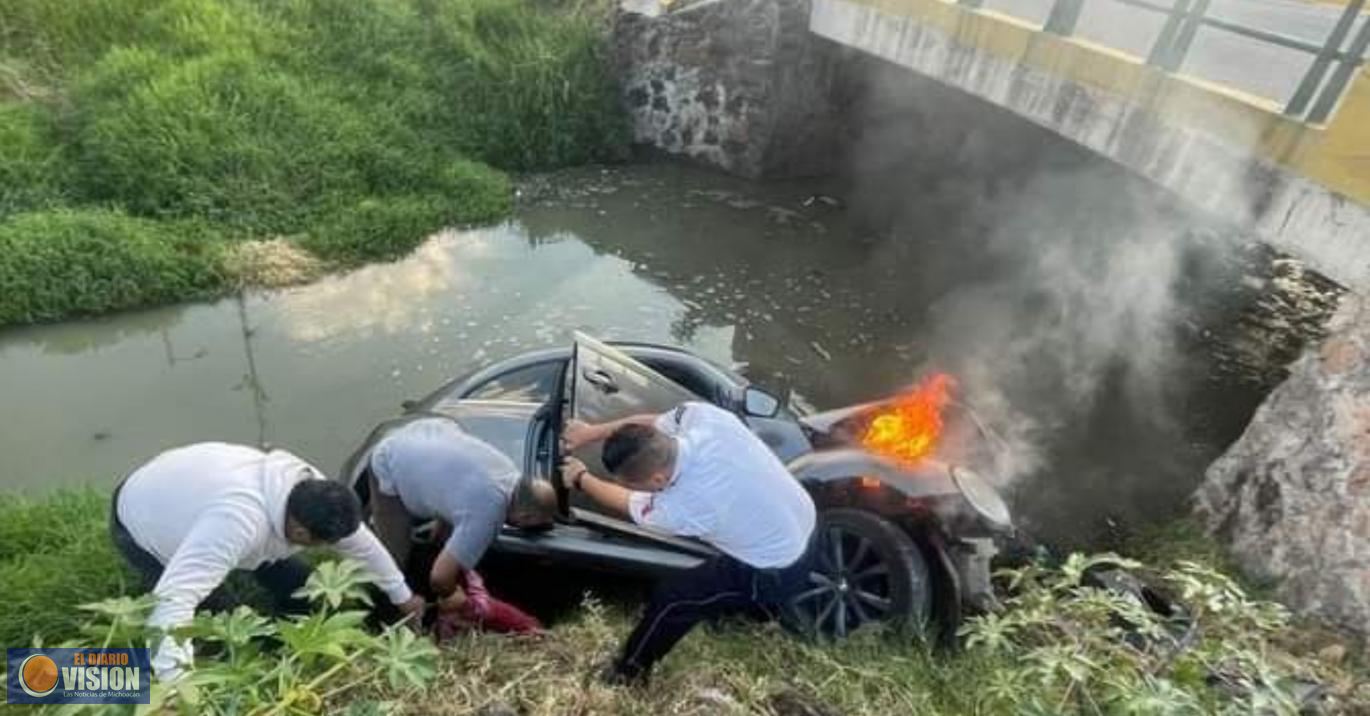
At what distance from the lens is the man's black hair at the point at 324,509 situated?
286cm

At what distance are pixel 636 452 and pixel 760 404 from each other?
5.54ft

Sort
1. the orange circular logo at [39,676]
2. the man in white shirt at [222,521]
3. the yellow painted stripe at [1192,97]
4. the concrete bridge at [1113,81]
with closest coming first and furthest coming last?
the orange circular logo at [39,676], the man in white shirt at [222,521], the yellow painted stripe at [1192,97], the concrete bridge at [1113,81]

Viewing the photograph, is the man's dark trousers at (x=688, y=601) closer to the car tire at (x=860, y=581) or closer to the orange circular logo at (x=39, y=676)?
the car tire at (x=860, y=581)

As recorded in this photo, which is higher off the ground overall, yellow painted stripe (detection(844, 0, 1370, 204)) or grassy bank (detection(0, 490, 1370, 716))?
yellow painted stripe (detection(844, 0, 1370, 204))

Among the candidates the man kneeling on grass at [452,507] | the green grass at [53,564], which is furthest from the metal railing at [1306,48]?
the green grass at [53,564]

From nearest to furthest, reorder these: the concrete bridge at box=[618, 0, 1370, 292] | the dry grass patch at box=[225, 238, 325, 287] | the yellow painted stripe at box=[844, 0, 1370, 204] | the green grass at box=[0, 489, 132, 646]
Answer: the green grass at box=[0, 489, 132, 646] → the yellow painted stripe at box=[844, 0, 1370, 204] → the concrete bridge at box=[618, 0, 1370, 292] → the dry grass patch at box=[225, 238, 325, 287]

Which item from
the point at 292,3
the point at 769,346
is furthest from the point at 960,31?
the point at 292,3

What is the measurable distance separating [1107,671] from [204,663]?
110 inches

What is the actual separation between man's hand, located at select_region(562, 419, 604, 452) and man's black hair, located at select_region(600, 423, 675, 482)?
27.3 inches

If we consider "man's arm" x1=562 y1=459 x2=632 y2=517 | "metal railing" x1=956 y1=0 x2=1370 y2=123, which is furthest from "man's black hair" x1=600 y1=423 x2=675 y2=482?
"metal railing" x1=956 y1=0 x2=1370 y2=123

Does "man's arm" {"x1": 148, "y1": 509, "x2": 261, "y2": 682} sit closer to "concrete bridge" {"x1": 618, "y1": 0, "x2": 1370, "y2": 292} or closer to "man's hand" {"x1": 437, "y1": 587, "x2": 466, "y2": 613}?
"man's hand" {"x1": 437, "y1": 587, "x2": 466, "y2": 613}

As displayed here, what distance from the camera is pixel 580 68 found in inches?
432

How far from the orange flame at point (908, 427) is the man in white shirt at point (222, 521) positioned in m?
2.26

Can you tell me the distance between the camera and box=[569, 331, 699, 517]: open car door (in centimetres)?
399
